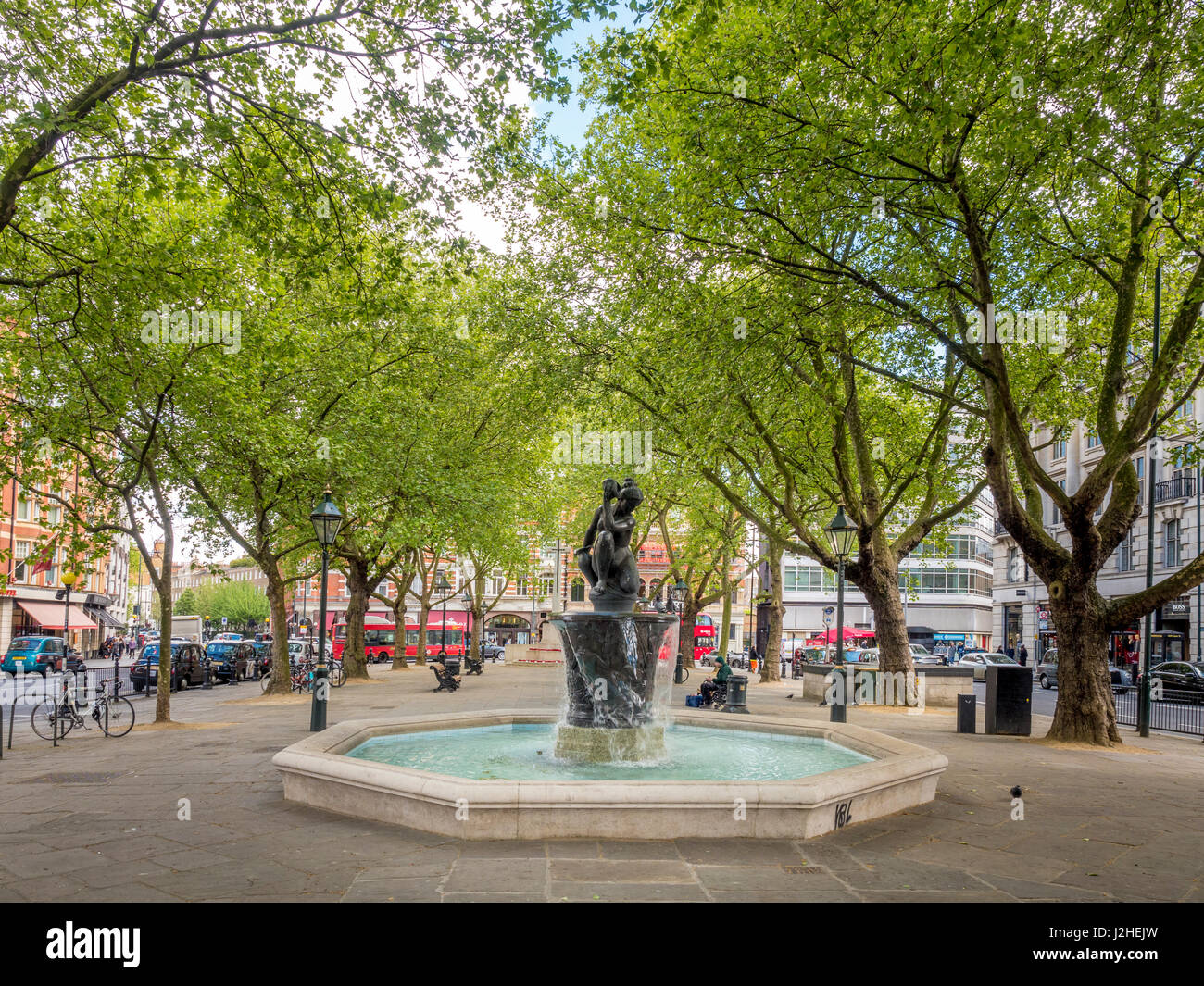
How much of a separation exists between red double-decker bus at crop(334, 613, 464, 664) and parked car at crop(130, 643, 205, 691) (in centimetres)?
1255

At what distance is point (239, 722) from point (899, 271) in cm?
1537

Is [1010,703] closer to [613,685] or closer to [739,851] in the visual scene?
[613,685]

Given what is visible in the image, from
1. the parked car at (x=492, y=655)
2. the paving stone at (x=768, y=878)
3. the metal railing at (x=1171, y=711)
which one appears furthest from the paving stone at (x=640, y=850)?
the parked car at (x=492, y=655)

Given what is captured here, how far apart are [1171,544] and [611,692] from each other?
38.0m

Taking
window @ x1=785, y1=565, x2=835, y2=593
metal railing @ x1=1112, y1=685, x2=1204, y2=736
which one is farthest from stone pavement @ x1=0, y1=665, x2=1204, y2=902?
window @ x1=785, y1=565, x2=835, y2=593

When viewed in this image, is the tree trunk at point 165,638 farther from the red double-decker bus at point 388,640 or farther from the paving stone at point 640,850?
the red double-decker bus at point 388,640

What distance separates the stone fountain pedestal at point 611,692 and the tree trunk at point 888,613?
1138cm

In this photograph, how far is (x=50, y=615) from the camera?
4456 cm

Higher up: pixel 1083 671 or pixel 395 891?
pixel 1083 671

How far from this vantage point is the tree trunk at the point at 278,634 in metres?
21.8

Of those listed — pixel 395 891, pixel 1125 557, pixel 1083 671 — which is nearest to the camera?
pixel 395 891

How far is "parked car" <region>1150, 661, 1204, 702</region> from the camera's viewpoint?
23.6 meters

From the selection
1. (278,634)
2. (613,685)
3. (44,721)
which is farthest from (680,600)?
(613,685)

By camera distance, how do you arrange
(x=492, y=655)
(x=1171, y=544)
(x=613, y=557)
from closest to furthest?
(x=613, y=557), (x=1171, y=544), (x=492, y=655)
